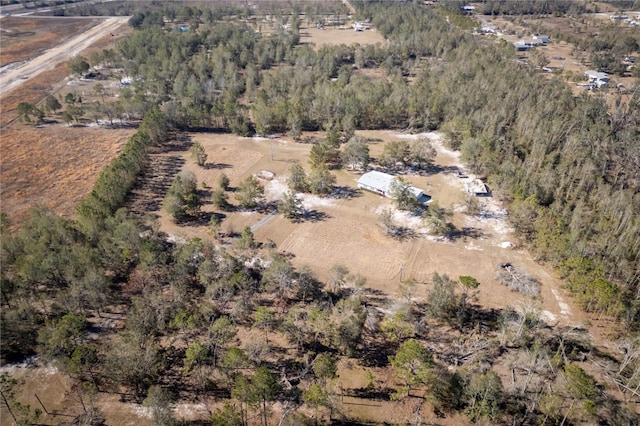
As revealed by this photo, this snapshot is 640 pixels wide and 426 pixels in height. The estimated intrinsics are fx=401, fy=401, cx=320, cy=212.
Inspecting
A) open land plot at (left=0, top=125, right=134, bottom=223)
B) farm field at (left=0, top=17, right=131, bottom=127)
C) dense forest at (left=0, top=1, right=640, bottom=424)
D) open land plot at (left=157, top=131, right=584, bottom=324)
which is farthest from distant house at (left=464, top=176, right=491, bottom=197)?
farm field at (left=0, top=17, right=131, bottom=127)

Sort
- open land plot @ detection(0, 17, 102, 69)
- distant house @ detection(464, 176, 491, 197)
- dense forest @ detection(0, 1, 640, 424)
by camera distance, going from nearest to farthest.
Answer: dense forest @ detection(0, 1, 640, 424) < distant house @ detection(464, 176, 491, 197) < open land plot @ detection(0, 17, 102, 69)

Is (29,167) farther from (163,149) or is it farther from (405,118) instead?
(405,118)

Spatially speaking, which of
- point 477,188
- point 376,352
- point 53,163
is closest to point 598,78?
point 477,188

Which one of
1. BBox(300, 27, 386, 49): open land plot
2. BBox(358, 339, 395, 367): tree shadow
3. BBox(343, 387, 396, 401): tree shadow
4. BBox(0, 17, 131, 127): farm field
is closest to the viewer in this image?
BBox(343, 387, 396, 401): tree shadow

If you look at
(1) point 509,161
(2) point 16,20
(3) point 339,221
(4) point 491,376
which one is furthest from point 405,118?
(2) point 16,20

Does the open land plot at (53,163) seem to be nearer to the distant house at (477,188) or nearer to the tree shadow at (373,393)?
the tree shadow at (373,393)

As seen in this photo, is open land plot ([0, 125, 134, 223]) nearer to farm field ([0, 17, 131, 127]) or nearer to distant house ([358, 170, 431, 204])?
farm field ([0, 17, 131, 127])
